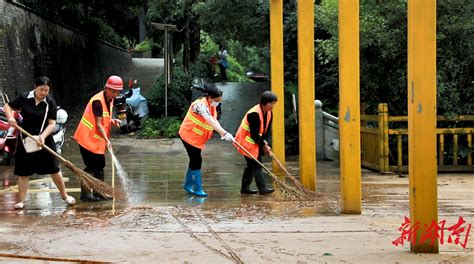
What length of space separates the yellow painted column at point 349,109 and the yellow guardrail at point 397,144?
4664 mm

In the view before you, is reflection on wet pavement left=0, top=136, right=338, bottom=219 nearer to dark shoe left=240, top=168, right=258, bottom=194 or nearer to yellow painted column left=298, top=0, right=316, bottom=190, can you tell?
dark shoe left=240, top=168, right=258, bottom=194

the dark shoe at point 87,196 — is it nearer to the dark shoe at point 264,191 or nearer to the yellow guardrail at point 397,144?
Result: the dark shoe at point 264,191

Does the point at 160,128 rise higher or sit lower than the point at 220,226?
higher

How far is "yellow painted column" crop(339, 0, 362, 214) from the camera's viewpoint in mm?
7883

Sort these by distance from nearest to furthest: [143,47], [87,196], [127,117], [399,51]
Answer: [87,196] < [399,51] < [127,117] < [143,47]

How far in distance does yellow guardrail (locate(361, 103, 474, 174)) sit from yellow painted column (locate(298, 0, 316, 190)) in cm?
272

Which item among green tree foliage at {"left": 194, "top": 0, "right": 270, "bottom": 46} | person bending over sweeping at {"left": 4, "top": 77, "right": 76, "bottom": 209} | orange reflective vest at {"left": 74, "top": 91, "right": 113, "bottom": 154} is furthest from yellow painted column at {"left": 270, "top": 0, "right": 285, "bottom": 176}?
green tree foliage at {"left": 194, "top": 0, "right": 270, "bottom": 46}

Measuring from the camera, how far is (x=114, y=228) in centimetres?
722

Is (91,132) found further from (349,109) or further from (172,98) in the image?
(172,98)

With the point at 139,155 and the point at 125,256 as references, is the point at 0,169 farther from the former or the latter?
the point at 125,256

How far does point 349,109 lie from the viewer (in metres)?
8.04

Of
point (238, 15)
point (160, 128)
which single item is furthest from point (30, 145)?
point (160, 128)

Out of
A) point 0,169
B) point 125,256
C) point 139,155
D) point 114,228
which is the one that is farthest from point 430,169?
point 139,155

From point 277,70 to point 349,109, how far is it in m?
4.25
